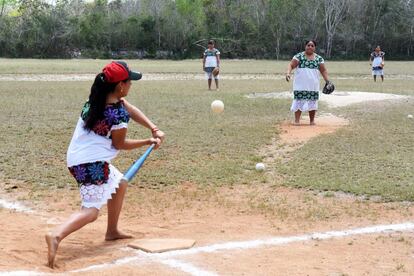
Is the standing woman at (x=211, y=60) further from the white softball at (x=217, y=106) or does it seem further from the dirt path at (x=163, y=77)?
the white softball at (x=217, y=106)

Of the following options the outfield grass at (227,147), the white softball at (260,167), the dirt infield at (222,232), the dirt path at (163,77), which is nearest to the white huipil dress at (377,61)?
the dirt path at (163,77)

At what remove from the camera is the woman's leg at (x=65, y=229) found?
15.4ft

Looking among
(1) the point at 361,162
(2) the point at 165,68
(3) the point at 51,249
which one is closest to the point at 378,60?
(2) the point at 165,68

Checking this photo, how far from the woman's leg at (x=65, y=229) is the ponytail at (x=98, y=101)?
0.76 meters

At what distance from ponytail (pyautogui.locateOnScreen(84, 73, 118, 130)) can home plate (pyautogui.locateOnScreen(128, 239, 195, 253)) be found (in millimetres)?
1161

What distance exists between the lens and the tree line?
193 ft

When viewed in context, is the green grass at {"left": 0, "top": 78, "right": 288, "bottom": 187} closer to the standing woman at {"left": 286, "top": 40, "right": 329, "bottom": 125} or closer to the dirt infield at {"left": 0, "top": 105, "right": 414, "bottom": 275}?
the dirt infield at {"left": 0, "top": 105, "right": 414, "bottom": 275}

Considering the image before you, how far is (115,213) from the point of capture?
5.45 meters

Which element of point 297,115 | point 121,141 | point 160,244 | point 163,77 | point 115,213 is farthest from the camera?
point 163,77

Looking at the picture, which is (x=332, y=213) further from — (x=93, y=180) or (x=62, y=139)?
(x=62, y=139)

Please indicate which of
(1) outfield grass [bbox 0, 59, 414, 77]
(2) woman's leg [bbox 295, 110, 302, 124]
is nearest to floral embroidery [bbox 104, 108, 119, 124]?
(2) woman's leg [bbox 295, 110, 302, 124]

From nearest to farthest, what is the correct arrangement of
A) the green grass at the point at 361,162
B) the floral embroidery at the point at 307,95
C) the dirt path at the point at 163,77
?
the green grass at the point at 361,162 < the floral embroidery at the point at 307,95 < the dirt path at the point at 163,77

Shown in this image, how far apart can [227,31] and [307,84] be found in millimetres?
51750

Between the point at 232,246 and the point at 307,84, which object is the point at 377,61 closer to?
the point at 307,84
